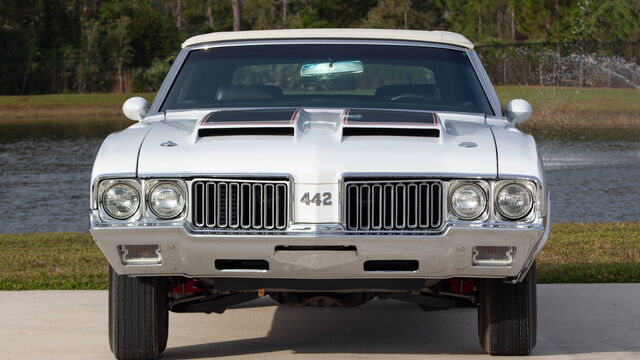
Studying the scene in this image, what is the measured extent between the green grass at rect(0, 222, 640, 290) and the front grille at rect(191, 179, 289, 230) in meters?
3.65

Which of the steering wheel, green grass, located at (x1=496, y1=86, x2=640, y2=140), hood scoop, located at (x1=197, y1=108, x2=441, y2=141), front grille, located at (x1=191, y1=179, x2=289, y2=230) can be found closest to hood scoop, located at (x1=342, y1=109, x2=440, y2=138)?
hood scoop, located at (x1=197, y1=108, x2=441, y2=141)

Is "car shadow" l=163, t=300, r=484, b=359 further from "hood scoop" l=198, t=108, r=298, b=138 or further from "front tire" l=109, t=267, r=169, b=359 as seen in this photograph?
"hood scoop" l=198, t=108, r=298, b=138

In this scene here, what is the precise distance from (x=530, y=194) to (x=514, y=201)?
7 centimetres

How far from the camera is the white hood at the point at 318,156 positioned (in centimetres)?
517

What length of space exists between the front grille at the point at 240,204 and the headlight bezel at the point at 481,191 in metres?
0.68

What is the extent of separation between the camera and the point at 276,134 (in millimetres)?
5512

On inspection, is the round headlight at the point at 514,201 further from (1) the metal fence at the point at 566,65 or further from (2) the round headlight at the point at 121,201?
(1) the metal fence at the point at 566,65

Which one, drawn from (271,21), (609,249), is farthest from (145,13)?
(609,249)

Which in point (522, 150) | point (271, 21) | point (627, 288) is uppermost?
point (522, 150)

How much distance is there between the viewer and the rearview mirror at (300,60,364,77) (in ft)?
22.0

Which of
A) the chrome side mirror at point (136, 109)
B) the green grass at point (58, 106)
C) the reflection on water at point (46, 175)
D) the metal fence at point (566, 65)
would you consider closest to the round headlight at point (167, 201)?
the chrome side mirror at point (136, 109)

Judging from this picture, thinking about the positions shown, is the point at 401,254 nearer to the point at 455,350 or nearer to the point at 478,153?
the point at 478,153

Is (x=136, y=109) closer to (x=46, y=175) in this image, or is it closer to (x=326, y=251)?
(x=326, y=251)

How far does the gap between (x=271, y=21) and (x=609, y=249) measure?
6841cm
